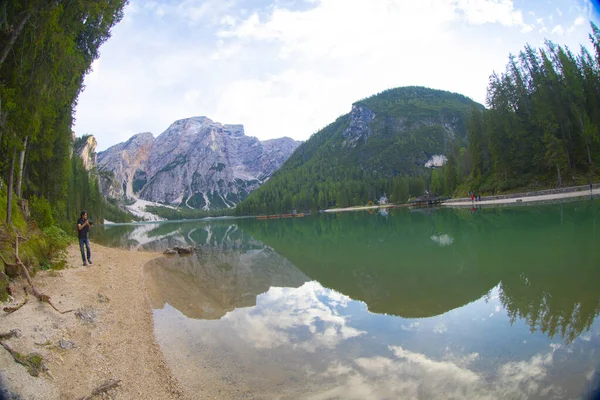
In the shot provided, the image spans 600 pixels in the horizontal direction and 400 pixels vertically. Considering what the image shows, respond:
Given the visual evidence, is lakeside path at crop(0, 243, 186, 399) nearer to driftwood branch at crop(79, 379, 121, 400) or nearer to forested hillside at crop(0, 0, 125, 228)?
driftwood branch at crop(79, 379, 121, 400)

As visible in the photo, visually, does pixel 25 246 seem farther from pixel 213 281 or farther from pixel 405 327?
pixel 405 327

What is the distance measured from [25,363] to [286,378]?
496 centimetres


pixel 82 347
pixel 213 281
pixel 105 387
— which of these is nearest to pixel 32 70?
pixel 82 347

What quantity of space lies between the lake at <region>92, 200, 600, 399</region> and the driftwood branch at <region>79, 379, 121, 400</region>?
148 centimetres

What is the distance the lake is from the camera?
21.2 ft

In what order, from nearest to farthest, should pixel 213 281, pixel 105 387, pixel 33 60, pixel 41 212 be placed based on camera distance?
pixel 105 387
pixel 33 60
pixel 213 281
pixel 41 212

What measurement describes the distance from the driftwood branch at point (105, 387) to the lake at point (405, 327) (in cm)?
148

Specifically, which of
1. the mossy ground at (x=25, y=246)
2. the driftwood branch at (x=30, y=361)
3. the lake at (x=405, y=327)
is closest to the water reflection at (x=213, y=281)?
the lake at (x=405, y=327)

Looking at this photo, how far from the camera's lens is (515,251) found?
16.9 meters

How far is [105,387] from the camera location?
19.8ft

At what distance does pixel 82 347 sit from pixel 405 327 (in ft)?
28.0

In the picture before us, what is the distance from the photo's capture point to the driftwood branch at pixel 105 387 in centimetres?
566

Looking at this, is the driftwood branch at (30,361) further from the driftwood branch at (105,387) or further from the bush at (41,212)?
the bush at (41,212)

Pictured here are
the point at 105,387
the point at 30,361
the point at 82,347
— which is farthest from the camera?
the point at 82,347
